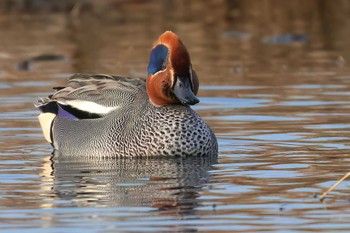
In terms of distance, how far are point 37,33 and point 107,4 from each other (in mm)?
3708

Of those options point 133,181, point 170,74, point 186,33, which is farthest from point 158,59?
point 186,33

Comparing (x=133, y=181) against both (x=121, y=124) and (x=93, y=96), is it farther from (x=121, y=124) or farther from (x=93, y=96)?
(x=93, y=96)

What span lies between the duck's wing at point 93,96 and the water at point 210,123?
41 centimetres

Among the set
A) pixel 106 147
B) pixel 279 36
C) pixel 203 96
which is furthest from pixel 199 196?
pixel 279 36

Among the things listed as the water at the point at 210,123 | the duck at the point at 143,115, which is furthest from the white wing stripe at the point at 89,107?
the water at the point at 210,123

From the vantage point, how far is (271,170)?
909 centimetres

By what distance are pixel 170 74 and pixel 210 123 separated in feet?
7.03

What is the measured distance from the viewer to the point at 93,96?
1041 centimetres

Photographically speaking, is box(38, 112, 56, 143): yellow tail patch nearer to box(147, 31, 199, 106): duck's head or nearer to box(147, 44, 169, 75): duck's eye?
box(147, 31, 199, 106): duck's head

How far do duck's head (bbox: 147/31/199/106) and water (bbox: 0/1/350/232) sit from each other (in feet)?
1.80

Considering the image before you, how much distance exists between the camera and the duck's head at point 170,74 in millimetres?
9828

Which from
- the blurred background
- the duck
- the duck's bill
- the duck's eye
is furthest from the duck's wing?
the blurred background

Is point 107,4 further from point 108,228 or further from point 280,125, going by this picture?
point 108,228

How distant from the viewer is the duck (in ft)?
32.3
